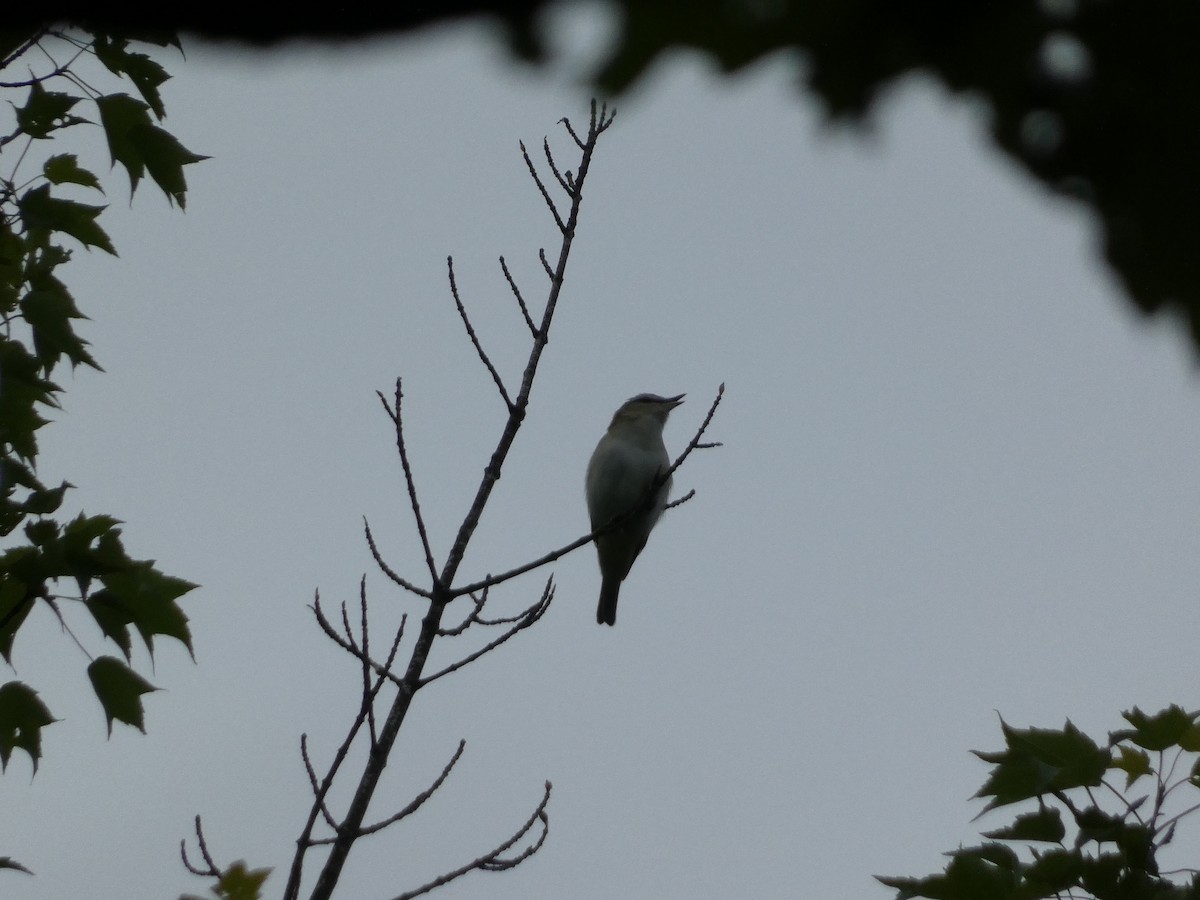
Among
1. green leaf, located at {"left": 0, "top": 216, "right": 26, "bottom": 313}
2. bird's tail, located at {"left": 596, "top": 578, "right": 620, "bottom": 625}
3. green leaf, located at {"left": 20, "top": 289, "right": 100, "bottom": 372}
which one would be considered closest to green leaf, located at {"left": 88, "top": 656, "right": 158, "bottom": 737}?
green leaf, located at {"left": 20, "top": 289, "right": 100, "bottom": 372}

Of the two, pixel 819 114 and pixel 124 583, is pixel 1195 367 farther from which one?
pixel 124 583

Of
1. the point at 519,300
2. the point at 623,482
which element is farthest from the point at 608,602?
the point at 519,300

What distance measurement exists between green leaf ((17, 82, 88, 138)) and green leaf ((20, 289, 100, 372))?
635 mm

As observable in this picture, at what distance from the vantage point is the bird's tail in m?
10.4

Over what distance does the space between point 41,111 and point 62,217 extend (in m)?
0.40

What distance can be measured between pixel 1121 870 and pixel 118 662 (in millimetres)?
3063

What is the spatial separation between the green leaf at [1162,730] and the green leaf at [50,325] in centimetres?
391

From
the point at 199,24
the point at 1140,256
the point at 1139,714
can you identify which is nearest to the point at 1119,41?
the point at 1140,256

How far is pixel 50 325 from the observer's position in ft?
15.8

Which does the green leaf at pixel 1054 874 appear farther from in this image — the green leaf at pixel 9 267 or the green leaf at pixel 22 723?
the green leaf at pixel 9 267

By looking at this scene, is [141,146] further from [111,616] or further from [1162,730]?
[1162,730]

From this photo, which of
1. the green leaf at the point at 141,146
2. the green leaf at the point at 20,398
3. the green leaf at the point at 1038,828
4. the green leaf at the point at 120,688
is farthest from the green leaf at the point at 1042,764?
the green leaf at the point at 141,146

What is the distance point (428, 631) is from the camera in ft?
13.3

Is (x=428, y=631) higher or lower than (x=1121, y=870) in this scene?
higher
